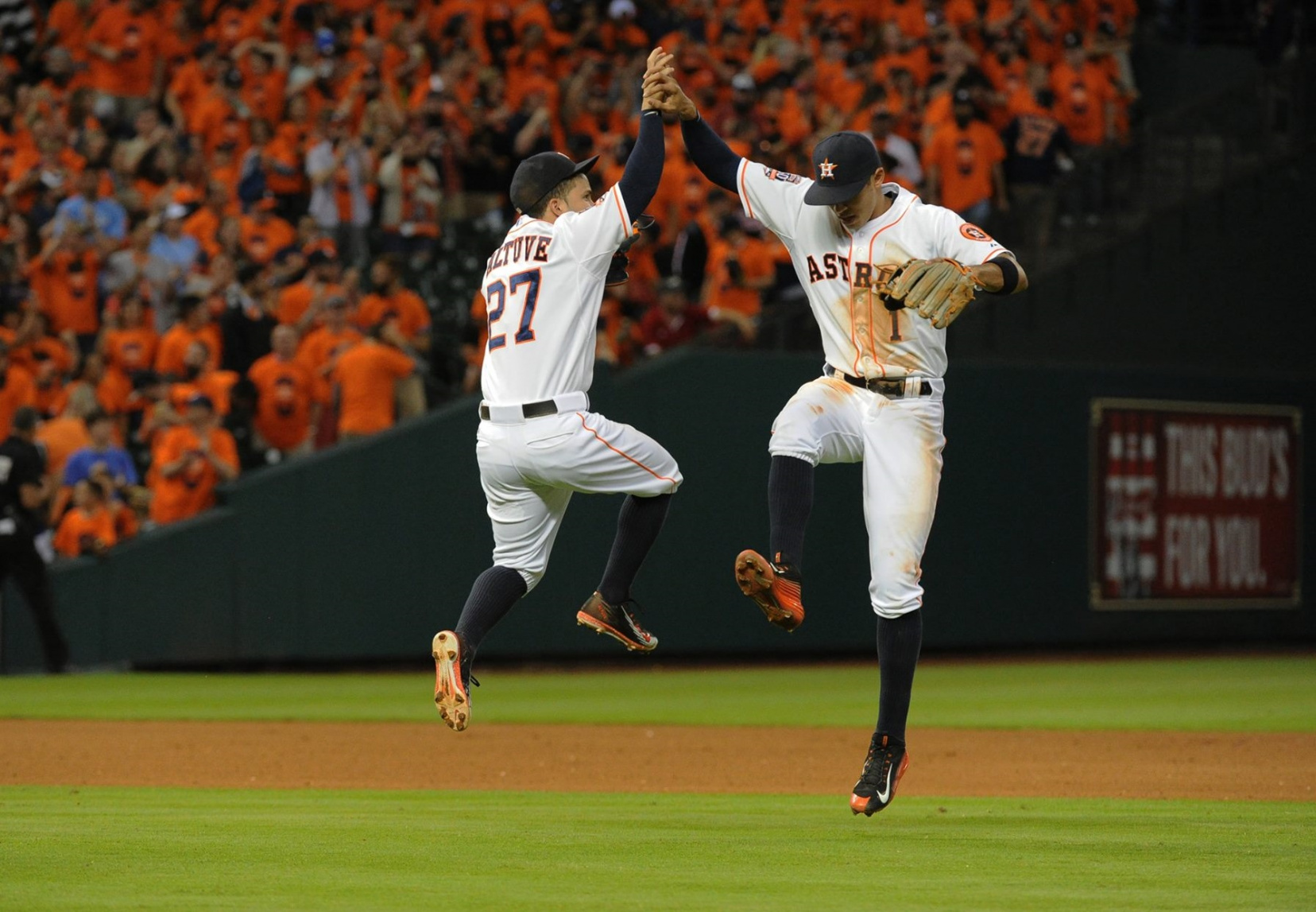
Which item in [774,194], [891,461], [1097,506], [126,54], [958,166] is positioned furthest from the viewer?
[126,54]

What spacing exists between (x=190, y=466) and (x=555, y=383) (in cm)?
905

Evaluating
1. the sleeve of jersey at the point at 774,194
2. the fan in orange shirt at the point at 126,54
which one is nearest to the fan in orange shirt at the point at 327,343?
the fan in orange shirt at the point at 126,54

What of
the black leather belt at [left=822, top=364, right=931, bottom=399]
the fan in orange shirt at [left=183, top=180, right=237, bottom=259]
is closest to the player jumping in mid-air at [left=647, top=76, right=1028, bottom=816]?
the black leather belt at [left=822, top=364, right=931, bottom=399]

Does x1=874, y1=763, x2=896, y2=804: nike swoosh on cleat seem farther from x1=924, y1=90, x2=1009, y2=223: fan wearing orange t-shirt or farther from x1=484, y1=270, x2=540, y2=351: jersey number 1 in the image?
x1=924, y1=90, x2=1009, y2=223: fan wearing orange t-shirt

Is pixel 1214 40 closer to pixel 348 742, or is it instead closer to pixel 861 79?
pixel 861 79

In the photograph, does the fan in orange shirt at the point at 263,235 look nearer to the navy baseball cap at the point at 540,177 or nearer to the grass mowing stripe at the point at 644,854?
the grass mowing stripe at the point at 644,854

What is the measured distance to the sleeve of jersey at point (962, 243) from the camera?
7.24 metres

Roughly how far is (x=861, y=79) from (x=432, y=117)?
13.8 feet

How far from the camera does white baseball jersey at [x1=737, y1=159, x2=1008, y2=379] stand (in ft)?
24.1

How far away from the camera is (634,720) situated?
13109 mm

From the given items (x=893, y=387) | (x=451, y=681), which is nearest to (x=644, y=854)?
(x=451, y=681)

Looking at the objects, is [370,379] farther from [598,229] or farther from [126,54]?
[598,229]

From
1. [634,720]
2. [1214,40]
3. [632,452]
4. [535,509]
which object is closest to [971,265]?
[632,452]

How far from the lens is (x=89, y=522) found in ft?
51.9
